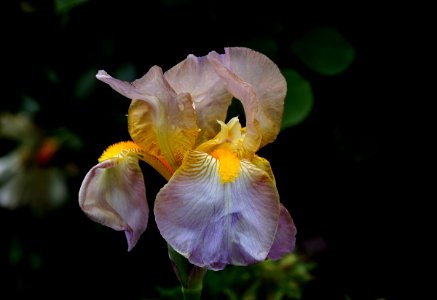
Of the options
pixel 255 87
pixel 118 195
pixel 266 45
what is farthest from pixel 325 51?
pixel 118 195

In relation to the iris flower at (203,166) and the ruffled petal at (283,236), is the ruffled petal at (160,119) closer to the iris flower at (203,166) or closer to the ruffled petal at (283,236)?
the iris flower at (203,166)

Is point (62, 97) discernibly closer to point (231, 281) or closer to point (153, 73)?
point (231, 281)

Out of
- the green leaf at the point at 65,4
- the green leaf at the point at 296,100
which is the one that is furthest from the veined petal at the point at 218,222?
the green leaf at the point at 65,4

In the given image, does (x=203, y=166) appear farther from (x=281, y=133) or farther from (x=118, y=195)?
(x=281, y=133)

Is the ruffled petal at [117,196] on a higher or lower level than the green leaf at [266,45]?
higher

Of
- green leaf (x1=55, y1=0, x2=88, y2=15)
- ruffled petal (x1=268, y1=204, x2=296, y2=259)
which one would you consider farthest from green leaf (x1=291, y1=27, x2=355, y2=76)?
ruffled petal (x1=268, y1=204, x2=296, y2=259)

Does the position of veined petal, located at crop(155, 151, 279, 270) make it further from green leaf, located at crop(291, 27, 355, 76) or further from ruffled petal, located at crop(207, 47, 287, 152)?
green leaf, located at crop(291, 27, 355, 76)

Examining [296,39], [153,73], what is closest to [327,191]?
[296,39]
